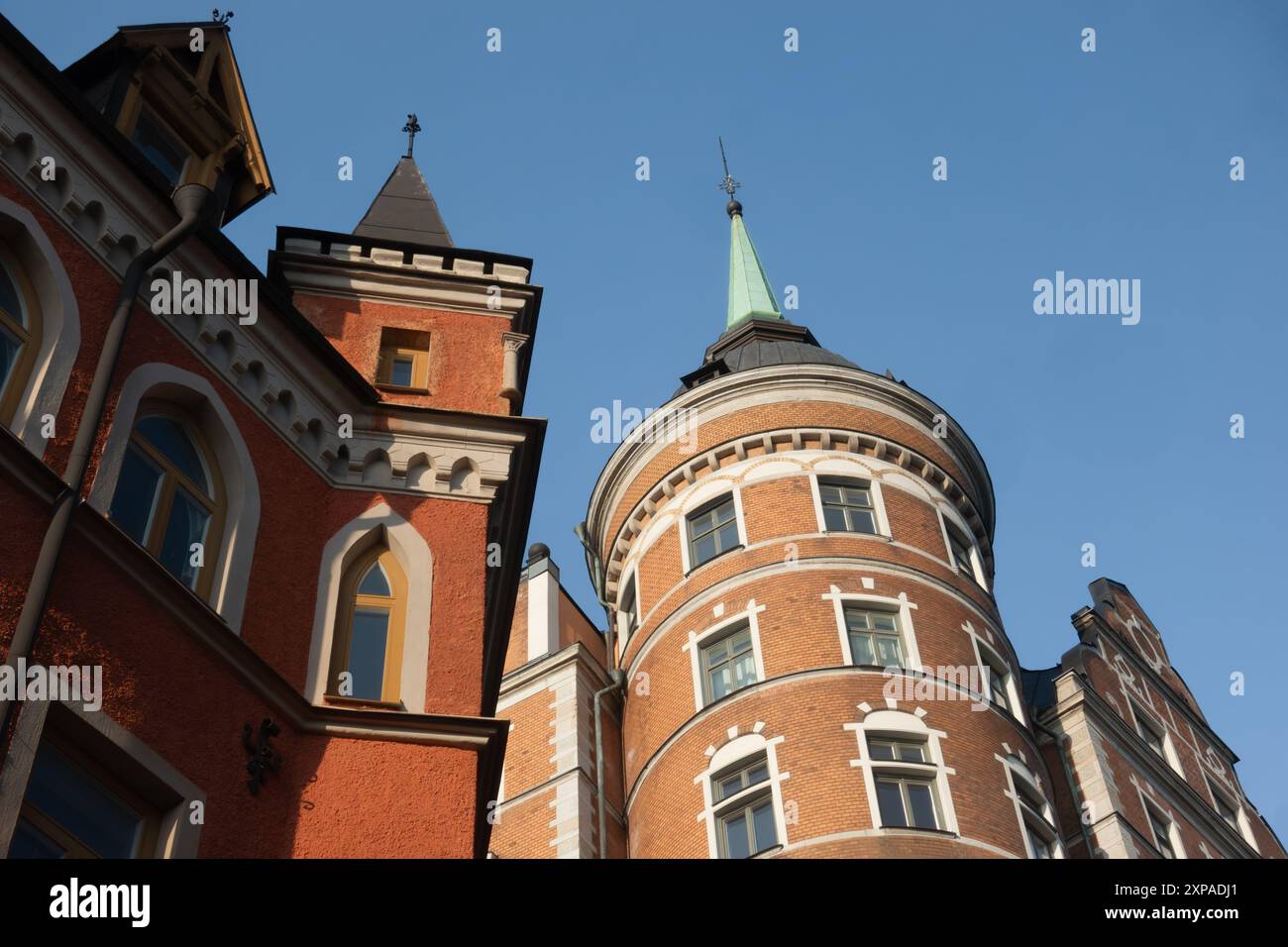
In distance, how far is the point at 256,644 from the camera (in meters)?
12.3

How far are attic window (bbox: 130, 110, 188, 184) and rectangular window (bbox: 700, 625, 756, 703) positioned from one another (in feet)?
55.6

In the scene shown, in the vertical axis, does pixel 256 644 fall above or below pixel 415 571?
below

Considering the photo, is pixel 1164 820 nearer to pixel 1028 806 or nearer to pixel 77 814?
pixel 1028 806

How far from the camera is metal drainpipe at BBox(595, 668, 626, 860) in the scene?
103 feet

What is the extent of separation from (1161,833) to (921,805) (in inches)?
494

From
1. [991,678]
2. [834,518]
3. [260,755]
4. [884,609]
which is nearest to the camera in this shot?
[260,755]

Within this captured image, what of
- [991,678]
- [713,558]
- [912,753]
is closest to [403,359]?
[912,753]

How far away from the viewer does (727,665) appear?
3056 cm

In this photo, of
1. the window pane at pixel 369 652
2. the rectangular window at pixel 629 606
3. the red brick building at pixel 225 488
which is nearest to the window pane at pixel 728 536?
the rectangular window at pixel 629 606

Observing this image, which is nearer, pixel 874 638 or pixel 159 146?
pixel 159 146
